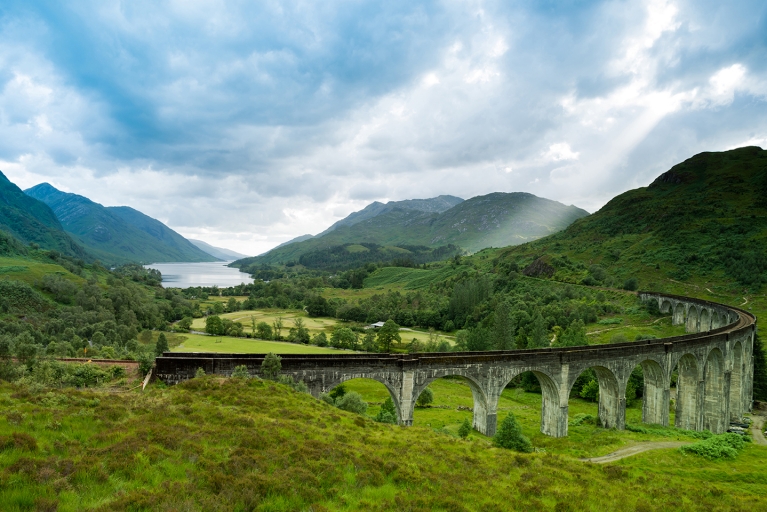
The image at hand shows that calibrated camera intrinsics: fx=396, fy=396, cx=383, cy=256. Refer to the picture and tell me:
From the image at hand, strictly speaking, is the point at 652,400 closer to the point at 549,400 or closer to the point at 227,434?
the point at 549,400

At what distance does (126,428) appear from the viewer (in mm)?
16219

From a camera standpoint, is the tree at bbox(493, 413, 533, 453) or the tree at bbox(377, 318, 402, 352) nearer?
the tree at bbox(493, 413, 533, 453)

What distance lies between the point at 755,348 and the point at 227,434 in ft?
259

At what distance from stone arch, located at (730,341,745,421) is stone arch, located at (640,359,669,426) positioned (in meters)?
16.1

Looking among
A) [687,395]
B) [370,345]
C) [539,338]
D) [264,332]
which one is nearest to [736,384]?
[687,395]

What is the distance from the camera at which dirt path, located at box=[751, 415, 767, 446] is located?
44781 millimetres

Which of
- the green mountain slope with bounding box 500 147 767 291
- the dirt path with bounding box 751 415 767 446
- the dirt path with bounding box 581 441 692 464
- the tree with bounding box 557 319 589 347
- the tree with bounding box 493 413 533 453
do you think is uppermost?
the green mountain slope with bounding box 500 147 767 291

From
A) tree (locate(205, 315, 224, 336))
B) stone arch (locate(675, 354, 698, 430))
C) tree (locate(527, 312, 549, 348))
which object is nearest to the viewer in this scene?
stone arch (locate(675, 354, 698, 430))

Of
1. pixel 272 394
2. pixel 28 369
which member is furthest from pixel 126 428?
pixel 28 369

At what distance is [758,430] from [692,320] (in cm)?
4521

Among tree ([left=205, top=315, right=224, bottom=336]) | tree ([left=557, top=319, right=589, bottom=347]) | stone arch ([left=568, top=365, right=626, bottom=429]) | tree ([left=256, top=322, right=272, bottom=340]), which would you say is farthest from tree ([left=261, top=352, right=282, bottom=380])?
tree ([left=205, top=315, right=224, bottom=336])

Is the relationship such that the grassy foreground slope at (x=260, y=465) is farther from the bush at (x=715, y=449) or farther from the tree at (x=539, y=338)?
the tree at (x=539, y=338)

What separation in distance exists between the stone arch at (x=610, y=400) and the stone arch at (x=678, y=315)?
6680cm

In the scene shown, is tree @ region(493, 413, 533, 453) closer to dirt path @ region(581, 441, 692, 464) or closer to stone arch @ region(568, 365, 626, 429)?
dirt path @ region(581, 441, 692, 464)
